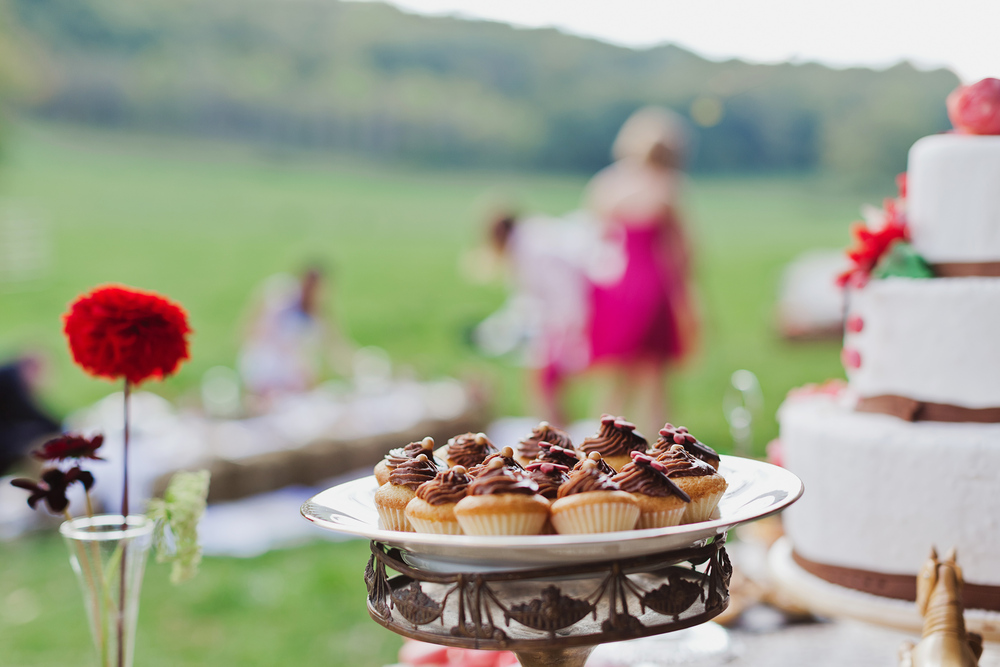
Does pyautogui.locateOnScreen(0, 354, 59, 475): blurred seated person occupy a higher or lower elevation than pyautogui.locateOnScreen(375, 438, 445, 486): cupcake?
lower

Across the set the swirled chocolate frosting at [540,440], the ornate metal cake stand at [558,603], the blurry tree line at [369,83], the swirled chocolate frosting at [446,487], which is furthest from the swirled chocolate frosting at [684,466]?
the blurry tree line at [369,83]

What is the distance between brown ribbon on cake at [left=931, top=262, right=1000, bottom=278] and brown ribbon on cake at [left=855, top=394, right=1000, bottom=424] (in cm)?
34

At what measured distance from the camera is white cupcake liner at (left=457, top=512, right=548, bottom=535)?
1371mm

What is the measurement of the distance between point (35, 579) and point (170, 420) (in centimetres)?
117

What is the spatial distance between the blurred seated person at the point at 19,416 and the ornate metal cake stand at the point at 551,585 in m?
4.47

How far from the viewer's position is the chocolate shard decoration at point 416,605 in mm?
1354

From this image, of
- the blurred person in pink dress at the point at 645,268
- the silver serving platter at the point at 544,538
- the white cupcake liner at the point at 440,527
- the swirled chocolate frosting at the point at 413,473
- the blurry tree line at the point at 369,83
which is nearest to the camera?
the silver serving platter at the point at 544,538

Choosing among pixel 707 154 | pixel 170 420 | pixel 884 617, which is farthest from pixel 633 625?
pixel 707 154

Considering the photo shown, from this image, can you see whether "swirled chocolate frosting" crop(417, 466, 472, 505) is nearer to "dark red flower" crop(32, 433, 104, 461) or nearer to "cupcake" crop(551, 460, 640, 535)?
"cupcake" crop(551, 460, 640, 535)

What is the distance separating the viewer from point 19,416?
531 cm

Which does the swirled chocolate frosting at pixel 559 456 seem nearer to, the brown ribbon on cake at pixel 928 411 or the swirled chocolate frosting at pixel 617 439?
the swirled chocolate frosting at pixel 617 439

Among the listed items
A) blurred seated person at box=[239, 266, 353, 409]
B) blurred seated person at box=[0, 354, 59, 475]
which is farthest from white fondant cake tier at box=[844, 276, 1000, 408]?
blurred seated person at box=[239, 266, 353, 409]

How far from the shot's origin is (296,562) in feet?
15.1

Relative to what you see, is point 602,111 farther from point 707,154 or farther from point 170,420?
point 170,420
